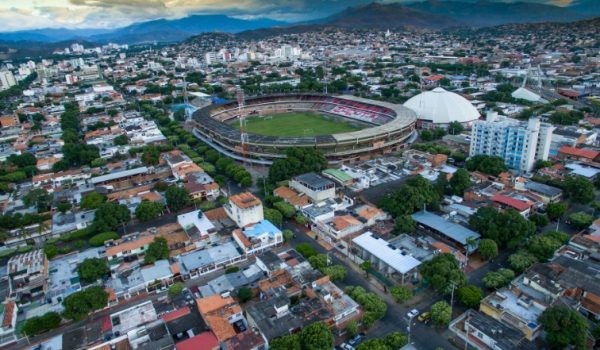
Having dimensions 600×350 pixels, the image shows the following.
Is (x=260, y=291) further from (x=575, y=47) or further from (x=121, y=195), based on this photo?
(x=575, y=47)

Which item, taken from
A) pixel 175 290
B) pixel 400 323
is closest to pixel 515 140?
pixel 400 323

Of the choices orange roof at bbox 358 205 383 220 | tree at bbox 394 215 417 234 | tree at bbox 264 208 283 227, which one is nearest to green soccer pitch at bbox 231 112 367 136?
orange roof at bbox 358 205 383 220

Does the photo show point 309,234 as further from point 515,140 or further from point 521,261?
point 515,140

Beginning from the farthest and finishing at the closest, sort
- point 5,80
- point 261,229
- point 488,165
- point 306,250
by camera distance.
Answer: point 5,80 < point 488,165 < point 261,229 < point 306,250

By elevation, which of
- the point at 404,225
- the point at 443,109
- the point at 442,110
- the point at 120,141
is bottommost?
the point at 404,225

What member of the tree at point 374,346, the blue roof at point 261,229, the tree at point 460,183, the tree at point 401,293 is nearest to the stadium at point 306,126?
the tree at point 460,183

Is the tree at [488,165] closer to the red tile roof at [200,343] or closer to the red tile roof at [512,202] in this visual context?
the red tile roof at [512,202]

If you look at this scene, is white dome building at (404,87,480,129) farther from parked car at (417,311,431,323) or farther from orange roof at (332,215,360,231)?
parked car at (417,311,431,323)
